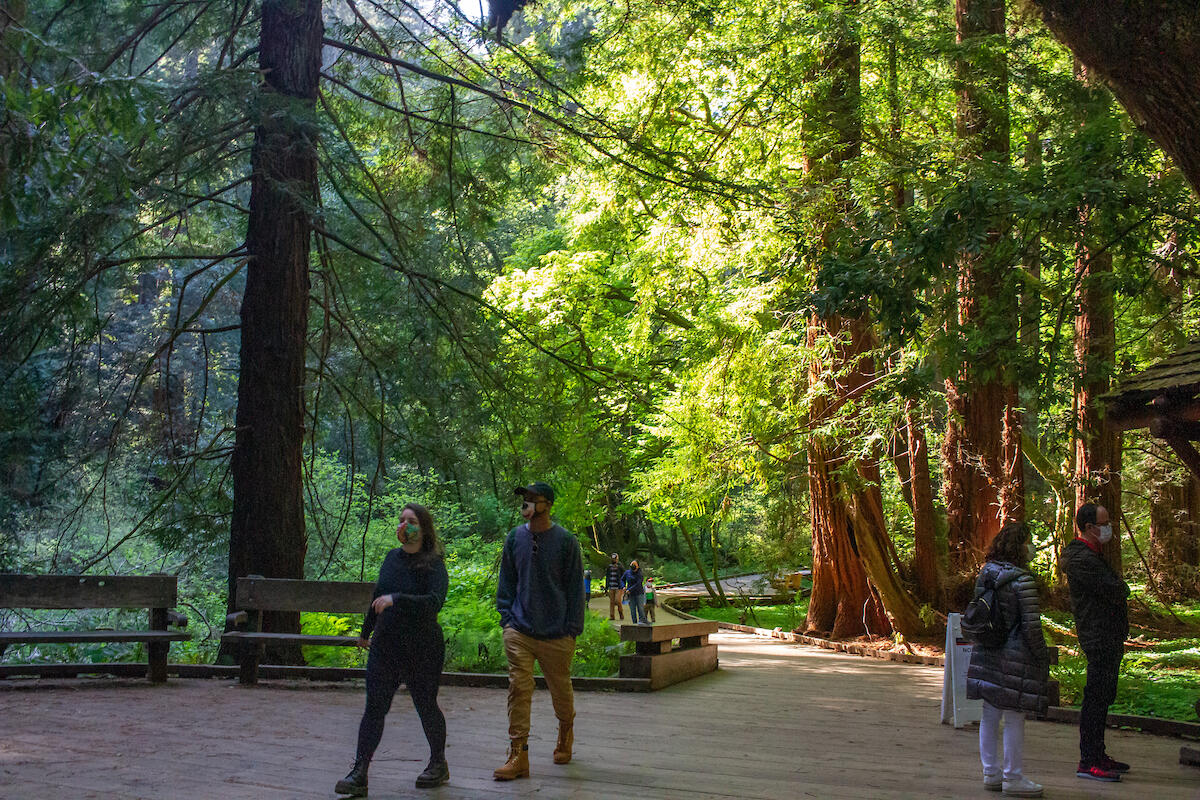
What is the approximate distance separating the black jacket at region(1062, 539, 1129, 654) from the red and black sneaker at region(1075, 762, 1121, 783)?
30.6 inches

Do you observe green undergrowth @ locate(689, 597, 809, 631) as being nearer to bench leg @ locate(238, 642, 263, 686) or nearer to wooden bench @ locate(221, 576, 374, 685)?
wooden bench @ locate(221, 576, 374, 685)

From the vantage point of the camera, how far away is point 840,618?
17.9 m

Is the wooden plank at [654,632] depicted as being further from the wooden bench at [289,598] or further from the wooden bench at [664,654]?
the wooden bench at [289,598]

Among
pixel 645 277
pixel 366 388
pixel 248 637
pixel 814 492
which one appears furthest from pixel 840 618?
pixel 248 637

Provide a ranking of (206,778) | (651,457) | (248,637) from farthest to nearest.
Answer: (651,457) → (248,637) → (206,778)

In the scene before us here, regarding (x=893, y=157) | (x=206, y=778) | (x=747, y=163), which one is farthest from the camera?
(x=747, y=163)

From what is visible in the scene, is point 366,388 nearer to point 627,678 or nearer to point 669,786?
point 627,678

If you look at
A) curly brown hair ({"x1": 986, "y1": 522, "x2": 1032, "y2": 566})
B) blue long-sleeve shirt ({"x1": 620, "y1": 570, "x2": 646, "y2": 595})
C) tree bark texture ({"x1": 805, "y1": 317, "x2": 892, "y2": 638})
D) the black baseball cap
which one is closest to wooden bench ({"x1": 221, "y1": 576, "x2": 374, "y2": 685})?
the black baseball cap

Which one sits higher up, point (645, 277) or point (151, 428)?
point (645, 277)

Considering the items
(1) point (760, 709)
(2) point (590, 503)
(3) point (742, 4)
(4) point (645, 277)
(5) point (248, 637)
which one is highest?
(3) point (742, 4)

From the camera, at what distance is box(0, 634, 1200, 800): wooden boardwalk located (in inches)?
223

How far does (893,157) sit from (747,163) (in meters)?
3.42

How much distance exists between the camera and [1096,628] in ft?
21.7

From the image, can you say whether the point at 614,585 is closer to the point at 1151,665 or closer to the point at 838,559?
the point at 838,559
